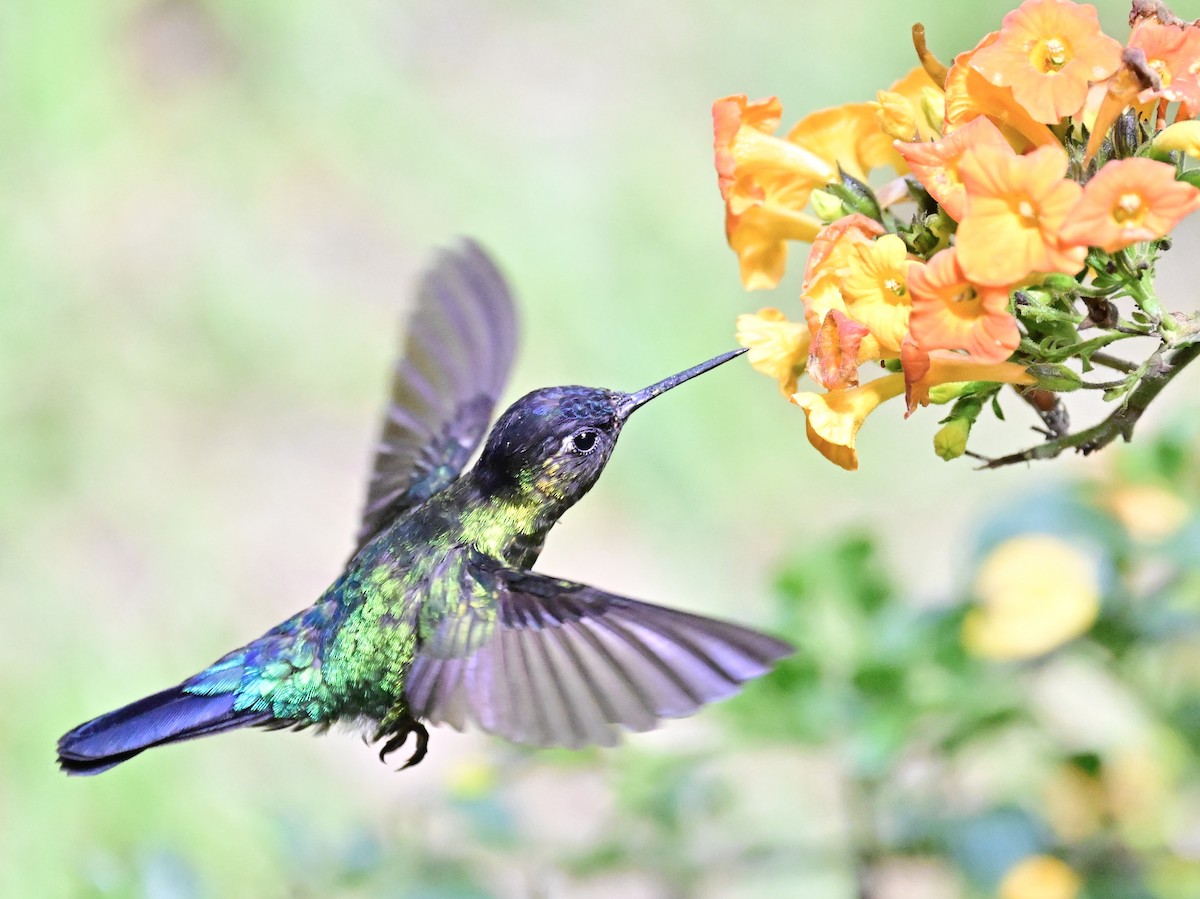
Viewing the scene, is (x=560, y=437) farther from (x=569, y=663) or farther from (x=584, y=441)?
(x=569, y=663)

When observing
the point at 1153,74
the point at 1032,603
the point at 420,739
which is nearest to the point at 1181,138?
the point at 1153,74

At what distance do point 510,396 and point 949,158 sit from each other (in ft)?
11.2

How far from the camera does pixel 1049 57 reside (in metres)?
1.40

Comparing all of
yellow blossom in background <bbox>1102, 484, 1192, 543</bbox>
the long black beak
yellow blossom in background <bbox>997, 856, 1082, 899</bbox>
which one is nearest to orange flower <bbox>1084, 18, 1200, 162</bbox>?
the long black beak

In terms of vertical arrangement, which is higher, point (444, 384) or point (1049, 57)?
point (444, 384)

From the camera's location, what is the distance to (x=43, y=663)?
406cm

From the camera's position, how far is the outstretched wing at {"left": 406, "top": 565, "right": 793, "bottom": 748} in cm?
148

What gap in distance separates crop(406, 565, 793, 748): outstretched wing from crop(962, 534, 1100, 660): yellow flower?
98 cm

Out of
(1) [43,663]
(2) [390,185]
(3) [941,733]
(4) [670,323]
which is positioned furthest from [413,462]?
(2) [390,185]

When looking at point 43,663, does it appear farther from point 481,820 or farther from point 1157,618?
point 1157,618

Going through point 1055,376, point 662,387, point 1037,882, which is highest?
point 662,387

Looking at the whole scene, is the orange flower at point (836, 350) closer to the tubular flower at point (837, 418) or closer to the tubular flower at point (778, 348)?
the tubular flower at point (837, 418)

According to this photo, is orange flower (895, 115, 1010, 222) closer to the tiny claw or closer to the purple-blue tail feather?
the tiny claw

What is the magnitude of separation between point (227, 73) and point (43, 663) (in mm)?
2543
